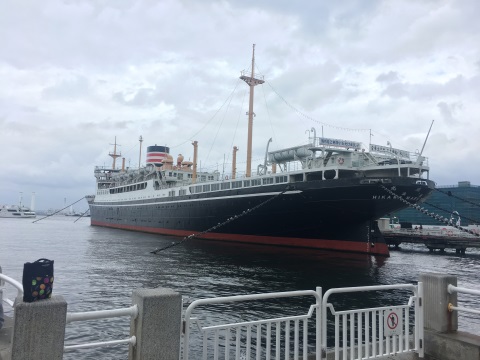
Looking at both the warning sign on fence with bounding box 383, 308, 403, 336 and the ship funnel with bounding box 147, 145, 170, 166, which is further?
the ship funnel with bounding box 147, 145, 170, 166

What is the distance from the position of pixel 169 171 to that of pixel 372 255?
36.6 metres

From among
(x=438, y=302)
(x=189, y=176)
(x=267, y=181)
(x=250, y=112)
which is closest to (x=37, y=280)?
(x=438, y=302)

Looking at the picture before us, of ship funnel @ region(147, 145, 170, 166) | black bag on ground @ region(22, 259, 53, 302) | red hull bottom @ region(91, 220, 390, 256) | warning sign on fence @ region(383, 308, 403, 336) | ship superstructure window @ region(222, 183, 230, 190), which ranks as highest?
ship funnel @ region(147, 145, 170, 166)

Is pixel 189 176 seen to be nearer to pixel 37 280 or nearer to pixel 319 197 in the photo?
pixel 319 197

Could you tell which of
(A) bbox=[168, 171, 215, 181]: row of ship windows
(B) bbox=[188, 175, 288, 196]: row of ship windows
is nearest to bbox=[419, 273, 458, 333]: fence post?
(B) bbox=[188, 175, 288, 196]: row of ship windows

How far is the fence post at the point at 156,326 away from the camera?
446 centimetres

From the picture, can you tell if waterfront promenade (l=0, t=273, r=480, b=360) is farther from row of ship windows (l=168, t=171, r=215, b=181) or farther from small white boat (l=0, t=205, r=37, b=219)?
small white boat (l=0, t=205, r=37, b=219)

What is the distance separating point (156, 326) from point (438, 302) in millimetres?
5016

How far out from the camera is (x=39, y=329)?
385 centimetres

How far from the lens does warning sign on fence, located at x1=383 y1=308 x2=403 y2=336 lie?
20.7 feet

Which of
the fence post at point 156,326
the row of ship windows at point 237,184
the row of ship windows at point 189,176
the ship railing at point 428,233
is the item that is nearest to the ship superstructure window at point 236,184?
the row of ship windows at point 237,184

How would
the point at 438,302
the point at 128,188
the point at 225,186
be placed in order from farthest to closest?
the point at 128,188
the point at 225,186
the point at 438,302

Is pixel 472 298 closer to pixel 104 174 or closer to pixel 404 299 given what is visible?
pixel 404 299

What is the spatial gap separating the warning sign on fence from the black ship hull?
73.7 feet
